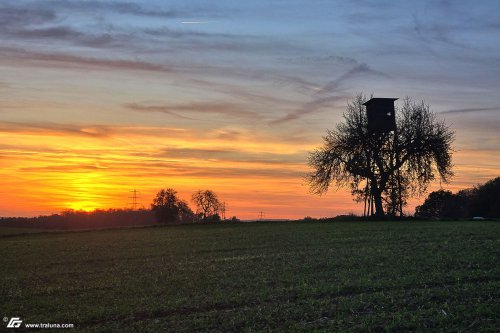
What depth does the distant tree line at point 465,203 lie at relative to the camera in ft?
309

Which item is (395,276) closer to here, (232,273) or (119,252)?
(232,273)

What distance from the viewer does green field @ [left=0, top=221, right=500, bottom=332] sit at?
1354 cm

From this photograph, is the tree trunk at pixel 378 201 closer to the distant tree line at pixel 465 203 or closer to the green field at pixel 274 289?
the distant tree line at pixel 465 203

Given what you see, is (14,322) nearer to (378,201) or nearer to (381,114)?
(378,201)

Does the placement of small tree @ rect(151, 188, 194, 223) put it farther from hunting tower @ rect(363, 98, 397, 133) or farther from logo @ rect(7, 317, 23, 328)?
logo @ rect(7, 317, 23, 328)

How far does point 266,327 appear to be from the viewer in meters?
13.2

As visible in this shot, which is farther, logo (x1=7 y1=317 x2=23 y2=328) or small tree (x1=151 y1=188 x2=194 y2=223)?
small tree (x1=151 y1=188 x2=194 y2=223)

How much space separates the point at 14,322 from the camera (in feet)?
50.0

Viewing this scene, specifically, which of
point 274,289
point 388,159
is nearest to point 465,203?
point 388,159

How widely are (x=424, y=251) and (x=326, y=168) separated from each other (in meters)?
47.7

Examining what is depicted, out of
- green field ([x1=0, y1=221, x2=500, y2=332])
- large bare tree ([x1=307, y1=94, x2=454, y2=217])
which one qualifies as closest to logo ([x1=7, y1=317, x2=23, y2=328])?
green field ([x1=0, y1=221, x2=500, y2=332])

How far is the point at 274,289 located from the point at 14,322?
25.8 ft

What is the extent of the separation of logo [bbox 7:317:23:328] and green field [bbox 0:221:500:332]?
264 millimetres

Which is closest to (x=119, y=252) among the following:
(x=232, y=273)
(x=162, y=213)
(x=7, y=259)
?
(x=7, y=259)
